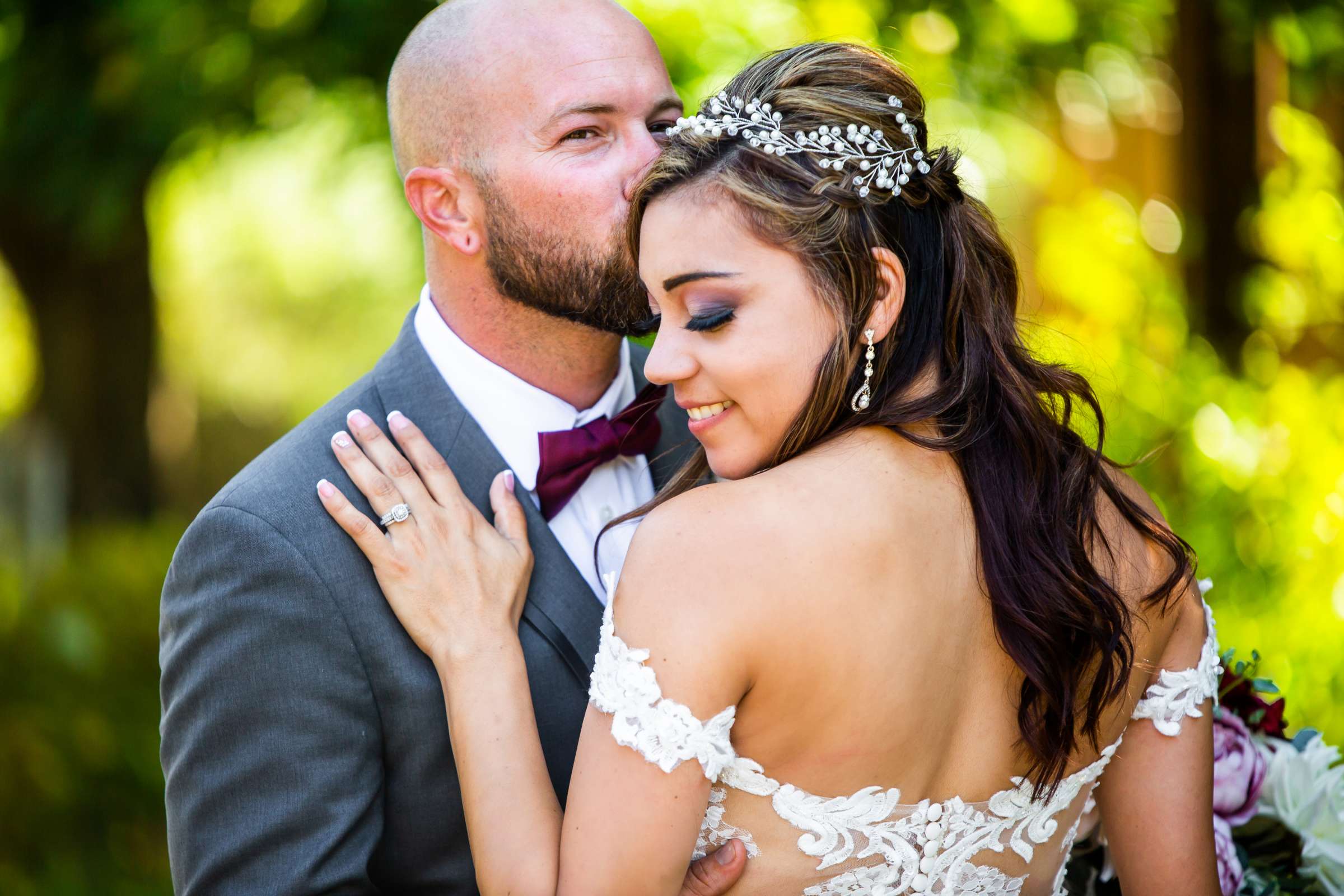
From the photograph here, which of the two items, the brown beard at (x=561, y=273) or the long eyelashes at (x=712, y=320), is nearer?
the long eyelashes at (x=712, y=320)

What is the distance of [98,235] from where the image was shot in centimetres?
584

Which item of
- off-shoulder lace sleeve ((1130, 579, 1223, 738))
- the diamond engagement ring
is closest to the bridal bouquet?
off-shoulder lace sleeve ((1130, 579, 1223, 738))

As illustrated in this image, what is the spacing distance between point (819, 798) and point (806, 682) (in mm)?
257

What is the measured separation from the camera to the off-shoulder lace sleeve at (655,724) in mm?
1890

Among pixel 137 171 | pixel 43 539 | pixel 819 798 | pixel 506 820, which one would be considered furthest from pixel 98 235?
pixel 819 798

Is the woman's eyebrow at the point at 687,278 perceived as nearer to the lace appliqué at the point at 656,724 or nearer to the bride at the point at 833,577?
the bride at the point at 833,577

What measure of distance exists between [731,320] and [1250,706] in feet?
5.94

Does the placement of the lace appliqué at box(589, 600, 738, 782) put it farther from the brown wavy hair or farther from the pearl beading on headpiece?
the pearl beading on headpiece

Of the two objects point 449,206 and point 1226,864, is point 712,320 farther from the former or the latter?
point 1226,864

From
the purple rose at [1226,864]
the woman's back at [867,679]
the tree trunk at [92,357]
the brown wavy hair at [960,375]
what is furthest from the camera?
the tree trunk at [92,357]

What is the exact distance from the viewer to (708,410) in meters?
2.21

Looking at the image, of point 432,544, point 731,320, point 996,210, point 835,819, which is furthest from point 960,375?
point 996,210

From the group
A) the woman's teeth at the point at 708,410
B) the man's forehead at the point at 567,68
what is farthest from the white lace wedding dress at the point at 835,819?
the man's forehead at the point at 567,68

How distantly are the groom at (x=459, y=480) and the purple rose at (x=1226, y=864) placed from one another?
131cm
